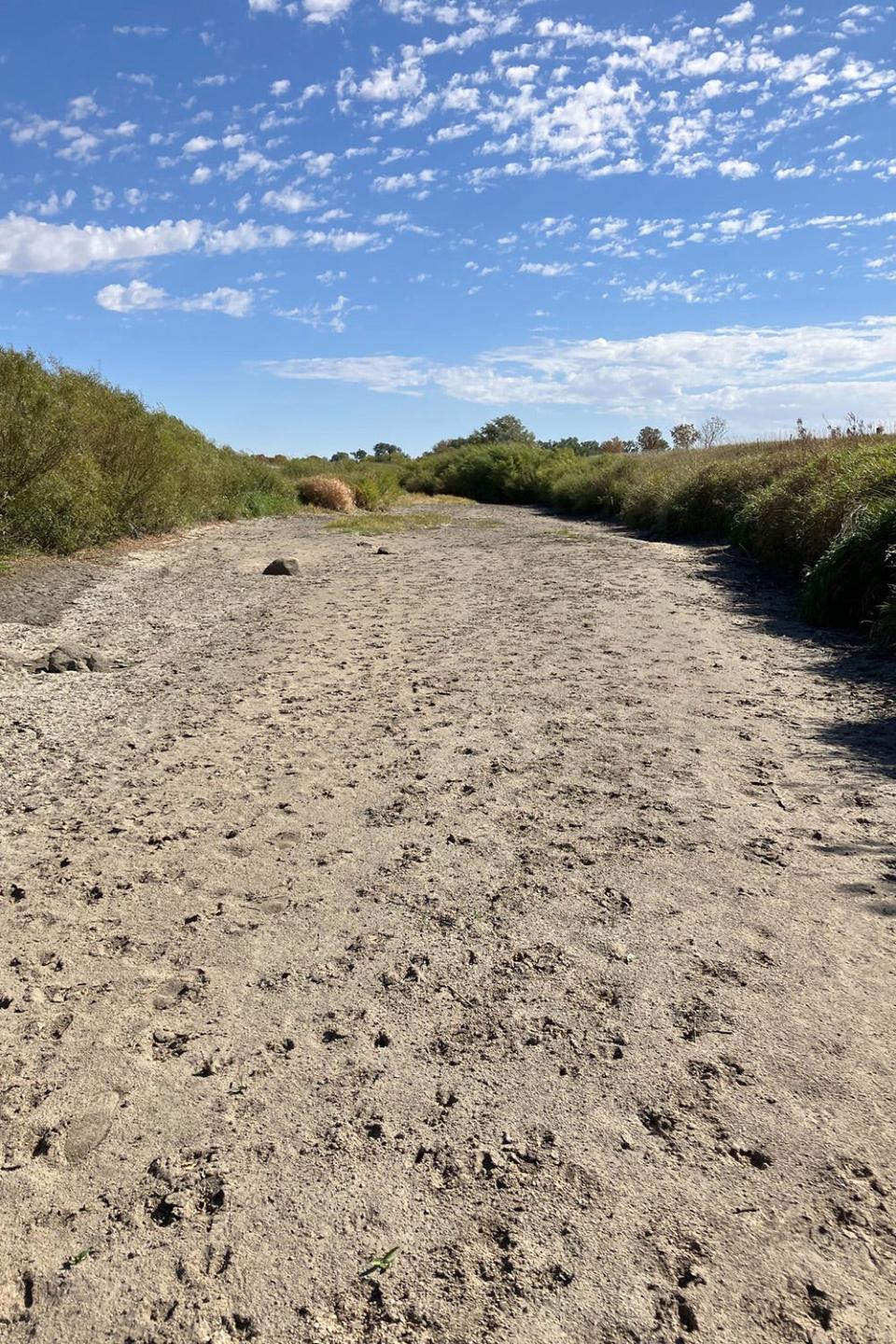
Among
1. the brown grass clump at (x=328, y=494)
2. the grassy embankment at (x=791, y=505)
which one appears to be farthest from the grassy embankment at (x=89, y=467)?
the grassy embankment at (x=791, y=505)

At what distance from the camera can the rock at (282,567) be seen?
41.5 feet

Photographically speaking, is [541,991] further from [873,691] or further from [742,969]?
[873,691]

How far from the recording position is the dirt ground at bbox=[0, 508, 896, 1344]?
1.81 metres

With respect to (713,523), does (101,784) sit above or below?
below

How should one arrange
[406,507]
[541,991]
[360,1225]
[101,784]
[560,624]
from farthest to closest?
1. [406,507]
2. [560,624]
3. [101,784]
4. [541,991]
5. [360,1225]

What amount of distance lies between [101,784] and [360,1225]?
3.10 meters

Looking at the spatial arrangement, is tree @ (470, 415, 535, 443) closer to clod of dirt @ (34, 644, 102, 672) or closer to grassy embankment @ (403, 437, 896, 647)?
grassy embankment @ (403, 437, 896, 647)

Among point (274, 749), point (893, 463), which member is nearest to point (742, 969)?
point (274, 749)

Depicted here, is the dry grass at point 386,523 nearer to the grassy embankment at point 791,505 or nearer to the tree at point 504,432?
the grassy embankment at point 791,505

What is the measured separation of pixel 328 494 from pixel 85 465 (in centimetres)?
Result: 1490

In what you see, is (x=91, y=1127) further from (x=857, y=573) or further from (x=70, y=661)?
(x=857, y=573)

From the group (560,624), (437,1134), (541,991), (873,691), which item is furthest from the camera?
(560,624)

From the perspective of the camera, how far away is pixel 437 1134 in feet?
7.18

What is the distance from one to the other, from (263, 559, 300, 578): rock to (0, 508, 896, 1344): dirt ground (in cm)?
A: 697
